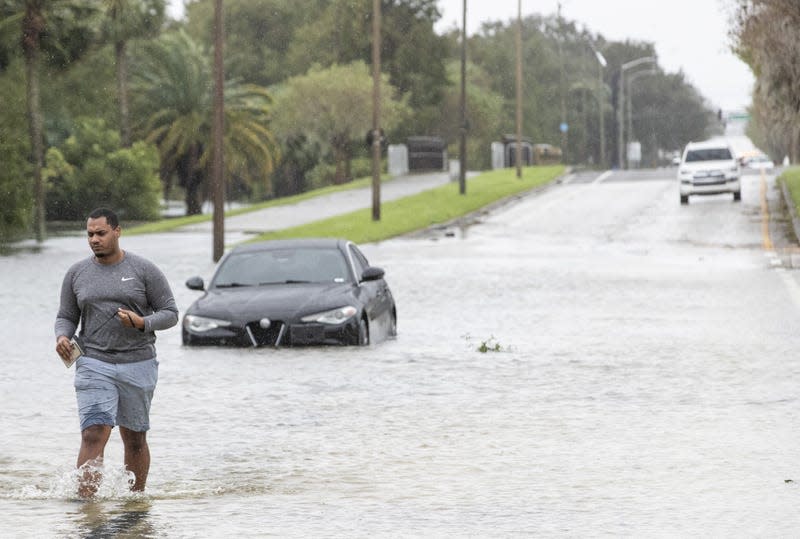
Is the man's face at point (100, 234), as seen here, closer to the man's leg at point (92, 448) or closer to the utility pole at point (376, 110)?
the man's leg at point (92, 448)

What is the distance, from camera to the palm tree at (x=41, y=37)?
57625 millimetres

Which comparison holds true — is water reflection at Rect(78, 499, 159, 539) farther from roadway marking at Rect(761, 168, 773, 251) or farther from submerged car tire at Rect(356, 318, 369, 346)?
roadway marking at Rect(761, 168, 773, 251)

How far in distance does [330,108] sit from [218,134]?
5185cm

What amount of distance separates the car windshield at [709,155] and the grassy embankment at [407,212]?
7084 mm

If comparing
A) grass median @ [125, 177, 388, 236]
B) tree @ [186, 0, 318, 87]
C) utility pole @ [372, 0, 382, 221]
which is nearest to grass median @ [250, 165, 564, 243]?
utility pole @ [372, 0, 382, 221]

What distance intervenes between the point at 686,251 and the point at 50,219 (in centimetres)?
4561

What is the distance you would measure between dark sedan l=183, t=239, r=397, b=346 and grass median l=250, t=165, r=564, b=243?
74.5ft

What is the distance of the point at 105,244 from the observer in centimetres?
932

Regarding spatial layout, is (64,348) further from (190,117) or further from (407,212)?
(190,117)

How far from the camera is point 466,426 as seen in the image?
1276cm

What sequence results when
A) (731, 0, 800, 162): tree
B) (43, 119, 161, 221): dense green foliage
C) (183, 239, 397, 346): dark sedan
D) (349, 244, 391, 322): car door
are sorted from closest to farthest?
(183, 239, 397, 346): dark sedan
(349, 244, 391, 322): car door
(731, 0, 800, 162): tree
(43, 119, 161, 221): dense green foliage

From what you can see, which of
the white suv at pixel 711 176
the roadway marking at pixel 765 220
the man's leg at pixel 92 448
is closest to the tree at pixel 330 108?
the roadway marking at pixel 765 220

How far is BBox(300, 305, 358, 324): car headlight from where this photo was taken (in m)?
18.5

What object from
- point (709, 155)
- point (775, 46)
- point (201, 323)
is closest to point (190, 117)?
point (709, 155)
